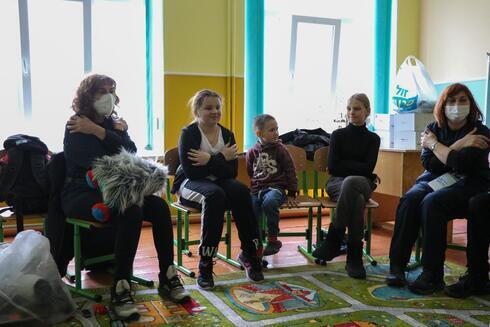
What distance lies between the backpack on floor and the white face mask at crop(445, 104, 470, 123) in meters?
2.09

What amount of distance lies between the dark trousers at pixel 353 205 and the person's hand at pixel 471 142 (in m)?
0.51

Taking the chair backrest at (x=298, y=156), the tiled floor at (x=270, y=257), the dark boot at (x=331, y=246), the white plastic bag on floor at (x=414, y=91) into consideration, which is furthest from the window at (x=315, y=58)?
the dark boot at (x=331, y=246)

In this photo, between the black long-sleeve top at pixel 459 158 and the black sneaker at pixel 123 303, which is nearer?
the black sneaker at pixel 123 303

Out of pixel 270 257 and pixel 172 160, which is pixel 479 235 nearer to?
pixel 270 257

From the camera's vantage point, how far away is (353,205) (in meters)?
2.62

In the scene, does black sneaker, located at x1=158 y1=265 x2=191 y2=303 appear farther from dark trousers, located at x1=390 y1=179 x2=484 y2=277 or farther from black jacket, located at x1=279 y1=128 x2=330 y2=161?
black jacket, located at x1=279 y1=128 x2=330 y2=161

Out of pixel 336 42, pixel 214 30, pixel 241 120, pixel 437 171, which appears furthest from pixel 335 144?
pixel 336 42

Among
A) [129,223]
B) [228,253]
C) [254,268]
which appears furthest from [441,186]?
[129,223]

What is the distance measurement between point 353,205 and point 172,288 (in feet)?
3.52

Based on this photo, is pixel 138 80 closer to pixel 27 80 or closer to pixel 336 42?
pixel 27 80

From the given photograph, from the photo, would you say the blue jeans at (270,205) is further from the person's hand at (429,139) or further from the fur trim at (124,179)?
the person's hand at (429,139)

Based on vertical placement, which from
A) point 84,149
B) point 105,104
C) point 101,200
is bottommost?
point 101,200

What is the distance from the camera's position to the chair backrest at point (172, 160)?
109 inches

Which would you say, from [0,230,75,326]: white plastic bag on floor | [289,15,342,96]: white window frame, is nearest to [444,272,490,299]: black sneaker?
[0,230,75,326]: white plastic bag on floor
